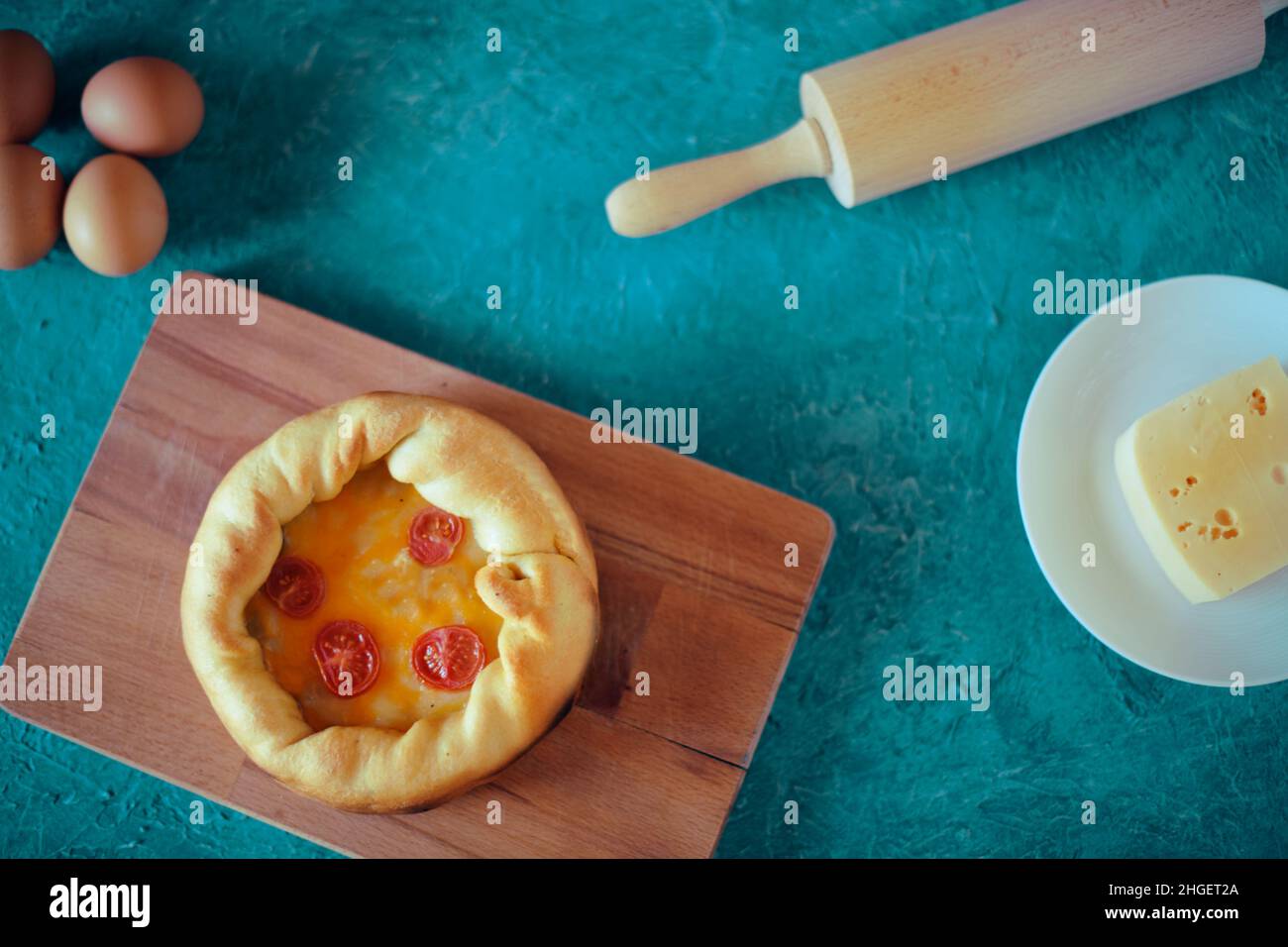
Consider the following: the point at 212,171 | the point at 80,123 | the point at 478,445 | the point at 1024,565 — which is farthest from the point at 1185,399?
the point at 80,123

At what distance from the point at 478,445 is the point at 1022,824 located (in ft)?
4.61

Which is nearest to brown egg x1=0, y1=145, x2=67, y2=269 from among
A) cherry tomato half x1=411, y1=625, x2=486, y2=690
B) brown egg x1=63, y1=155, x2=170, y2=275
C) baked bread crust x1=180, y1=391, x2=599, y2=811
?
brown egg x1=63, y1=155, x2=170, y2=275

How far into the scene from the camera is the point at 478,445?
1.97m

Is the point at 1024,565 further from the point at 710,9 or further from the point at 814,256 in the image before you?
the point at 710,9

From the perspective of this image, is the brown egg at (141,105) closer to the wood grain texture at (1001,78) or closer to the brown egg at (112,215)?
the brown egg at (112,215)

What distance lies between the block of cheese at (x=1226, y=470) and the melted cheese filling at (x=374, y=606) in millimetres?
1346

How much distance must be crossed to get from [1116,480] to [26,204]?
7.38 ft

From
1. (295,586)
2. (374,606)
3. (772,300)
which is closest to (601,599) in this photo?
(374,606)

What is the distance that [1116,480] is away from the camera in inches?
86.5

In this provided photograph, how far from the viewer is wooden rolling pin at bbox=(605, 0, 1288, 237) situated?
2.13 meters

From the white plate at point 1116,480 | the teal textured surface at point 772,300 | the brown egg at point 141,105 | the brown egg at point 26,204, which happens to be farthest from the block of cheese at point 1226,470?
the brown egg at point 26,204

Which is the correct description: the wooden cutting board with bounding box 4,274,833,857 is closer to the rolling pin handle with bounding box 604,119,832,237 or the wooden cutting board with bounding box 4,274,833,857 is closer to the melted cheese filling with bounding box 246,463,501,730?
the melted cheese filling with bounding box 246,463,501,730

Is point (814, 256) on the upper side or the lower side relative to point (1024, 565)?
upper

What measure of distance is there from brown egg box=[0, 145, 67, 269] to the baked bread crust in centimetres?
64
